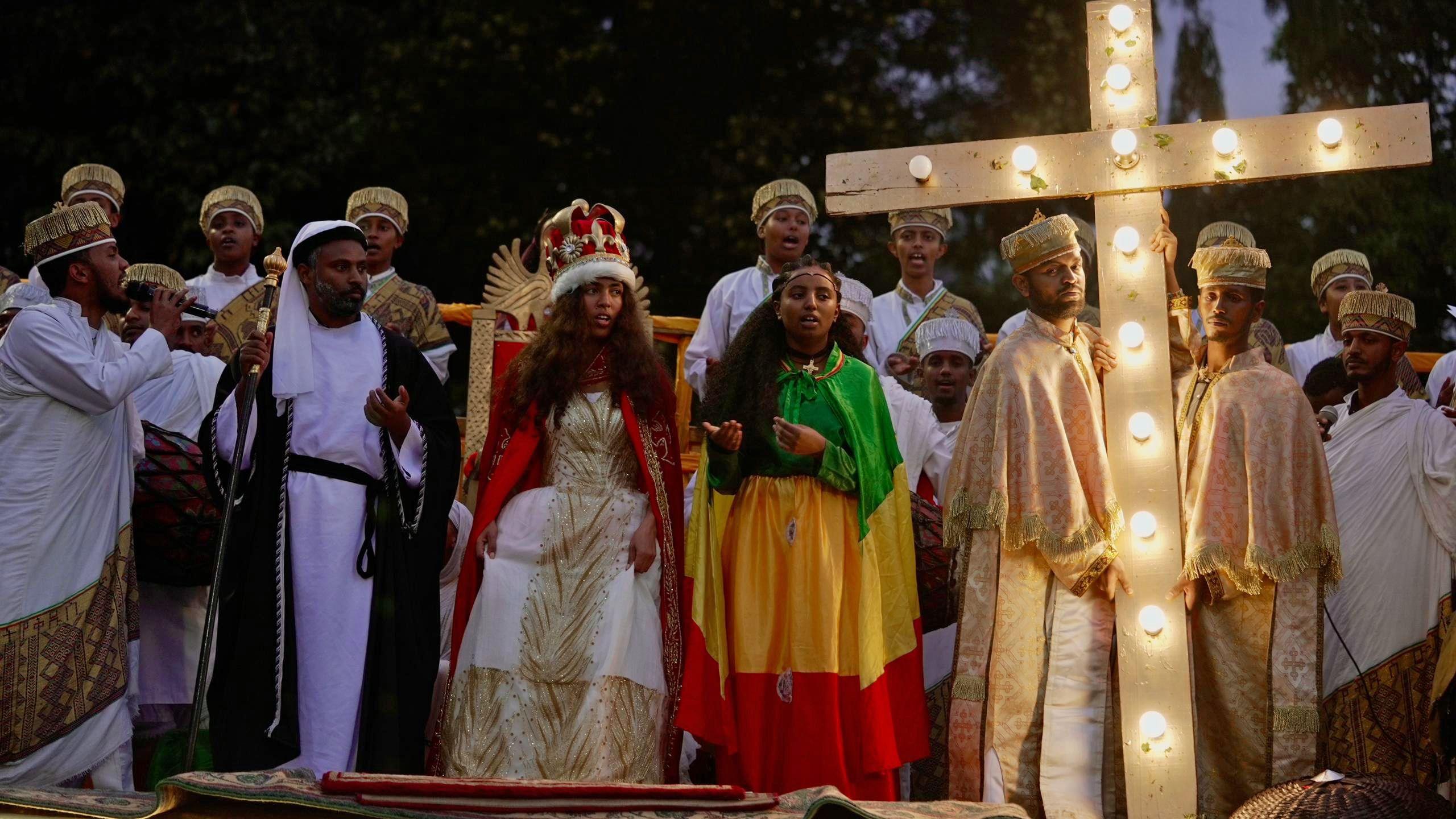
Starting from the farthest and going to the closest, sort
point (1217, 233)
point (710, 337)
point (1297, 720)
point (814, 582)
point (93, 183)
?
point (93, 183) < point (710, 337) < point (1217, 233) < point (814, 582) < point (1297, 720)

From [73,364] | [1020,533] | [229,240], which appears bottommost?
[1020,533]

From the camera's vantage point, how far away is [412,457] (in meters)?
7.34

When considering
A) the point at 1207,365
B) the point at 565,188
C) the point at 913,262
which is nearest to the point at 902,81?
the point at 565,188

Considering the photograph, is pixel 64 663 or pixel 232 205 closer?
pixel 64 663

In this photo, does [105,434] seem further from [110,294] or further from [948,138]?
[948,138]

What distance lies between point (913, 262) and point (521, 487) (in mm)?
3660

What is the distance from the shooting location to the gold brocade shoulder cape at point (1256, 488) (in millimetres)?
6812

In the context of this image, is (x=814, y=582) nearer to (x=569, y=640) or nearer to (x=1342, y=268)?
(x=569, y=640)

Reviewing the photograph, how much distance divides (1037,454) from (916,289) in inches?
143

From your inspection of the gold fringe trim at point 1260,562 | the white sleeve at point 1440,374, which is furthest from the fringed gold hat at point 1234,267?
the white sleeve at point 1440,374

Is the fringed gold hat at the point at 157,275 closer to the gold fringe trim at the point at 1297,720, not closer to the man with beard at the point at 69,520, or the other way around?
the man with beard at the point at 69,520

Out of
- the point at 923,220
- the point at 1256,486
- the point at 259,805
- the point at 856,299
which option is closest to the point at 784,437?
the point at 1256,486

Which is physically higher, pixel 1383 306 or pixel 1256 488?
pixel 1383 306

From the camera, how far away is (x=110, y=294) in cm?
778
